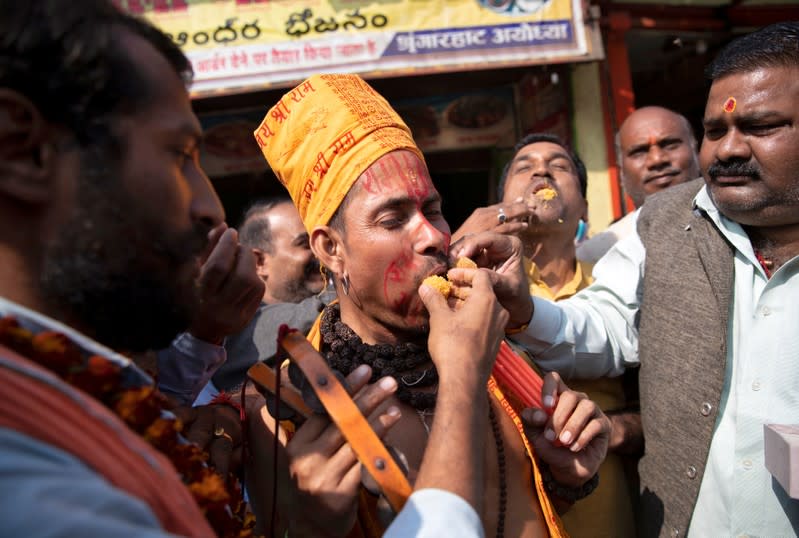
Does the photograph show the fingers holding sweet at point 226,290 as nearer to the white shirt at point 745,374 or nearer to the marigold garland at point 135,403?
the marigold garland at point 135,403

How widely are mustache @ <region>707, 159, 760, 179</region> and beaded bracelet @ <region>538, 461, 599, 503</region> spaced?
133 centimetres

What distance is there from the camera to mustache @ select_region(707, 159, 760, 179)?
2.41m

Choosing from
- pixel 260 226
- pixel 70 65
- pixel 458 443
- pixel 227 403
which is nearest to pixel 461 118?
pixel 260 226

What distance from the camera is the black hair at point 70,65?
3.59ft

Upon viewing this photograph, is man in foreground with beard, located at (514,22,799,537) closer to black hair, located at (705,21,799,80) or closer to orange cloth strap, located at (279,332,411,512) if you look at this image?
black hair, located at (705,21,799,80)

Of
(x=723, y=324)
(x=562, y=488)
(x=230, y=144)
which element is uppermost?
(x=230, y=144)

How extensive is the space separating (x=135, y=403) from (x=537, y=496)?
1.39 m

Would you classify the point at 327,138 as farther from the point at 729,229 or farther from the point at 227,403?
the point at 729,229

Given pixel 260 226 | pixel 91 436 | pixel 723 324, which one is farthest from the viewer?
pixel 260 226

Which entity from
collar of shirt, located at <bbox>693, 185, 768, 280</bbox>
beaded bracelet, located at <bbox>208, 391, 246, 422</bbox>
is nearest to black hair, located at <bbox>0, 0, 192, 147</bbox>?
beaded bracelet, located at <bbox>208, 391, 246, 422</bbox>

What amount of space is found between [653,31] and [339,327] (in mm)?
7300

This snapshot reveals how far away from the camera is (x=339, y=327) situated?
7.22ft

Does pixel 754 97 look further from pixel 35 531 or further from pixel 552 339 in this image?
pixel 35 531

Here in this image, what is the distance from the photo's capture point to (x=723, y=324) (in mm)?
2334
